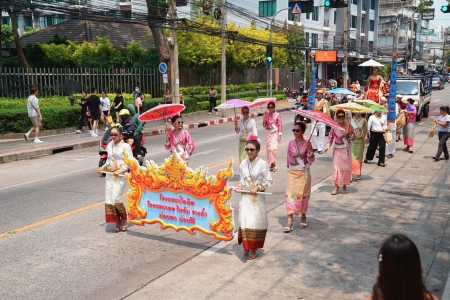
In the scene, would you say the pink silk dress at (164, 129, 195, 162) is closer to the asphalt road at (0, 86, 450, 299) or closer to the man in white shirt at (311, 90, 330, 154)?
the asphalt road at (0, 86, 450, 299)

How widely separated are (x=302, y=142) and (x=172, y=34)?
711 inches

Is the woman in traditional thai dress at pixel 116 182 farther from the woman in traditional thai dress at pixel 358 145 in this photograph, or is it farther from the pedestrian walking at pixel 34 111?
the pedestrian walking at pixel 34 111

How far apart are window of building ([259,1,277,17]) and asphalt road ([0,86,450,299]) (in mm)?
43965

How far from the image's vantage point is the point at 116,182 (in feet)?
25.5

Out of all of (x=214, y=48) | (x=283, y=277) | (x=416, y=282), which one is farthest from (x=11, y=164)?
(x=214, y=48)

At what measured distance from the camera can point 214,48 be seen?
3453 cm

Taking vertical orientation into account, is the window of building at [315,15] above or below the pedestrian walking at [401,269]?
above

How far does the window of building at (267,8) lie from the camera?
5381 centimetres

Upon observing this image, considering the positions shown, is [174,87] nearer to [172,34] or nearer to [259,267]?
[172,34]

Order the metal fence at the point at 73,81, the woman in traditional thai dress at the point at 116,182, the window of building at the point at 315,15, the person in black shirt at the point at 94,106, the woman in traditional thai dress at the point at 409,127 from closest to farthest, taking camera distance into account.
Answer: the woman in traditional thai dress at the point at 116,182 → the woman in traditional thai dress at the point at 409,127 → the person in black shirt at the point at 94,106 → the metal fence at the point at 73,81 → the window of building at the point at 315,15

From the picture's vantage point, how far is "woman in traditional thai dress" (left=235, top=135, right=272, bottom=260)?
259 inches

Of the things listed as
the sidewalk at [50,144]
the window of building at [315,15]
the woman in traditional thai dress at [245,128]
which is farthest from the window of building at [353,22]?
the woman in traditional thai dress at [245,128]

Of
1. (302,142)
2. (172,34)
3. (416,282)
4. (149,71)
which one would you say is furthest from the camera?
(149,71)

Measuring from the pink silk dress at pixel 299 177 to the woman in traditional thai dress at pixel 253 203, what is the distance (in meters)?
1.32
